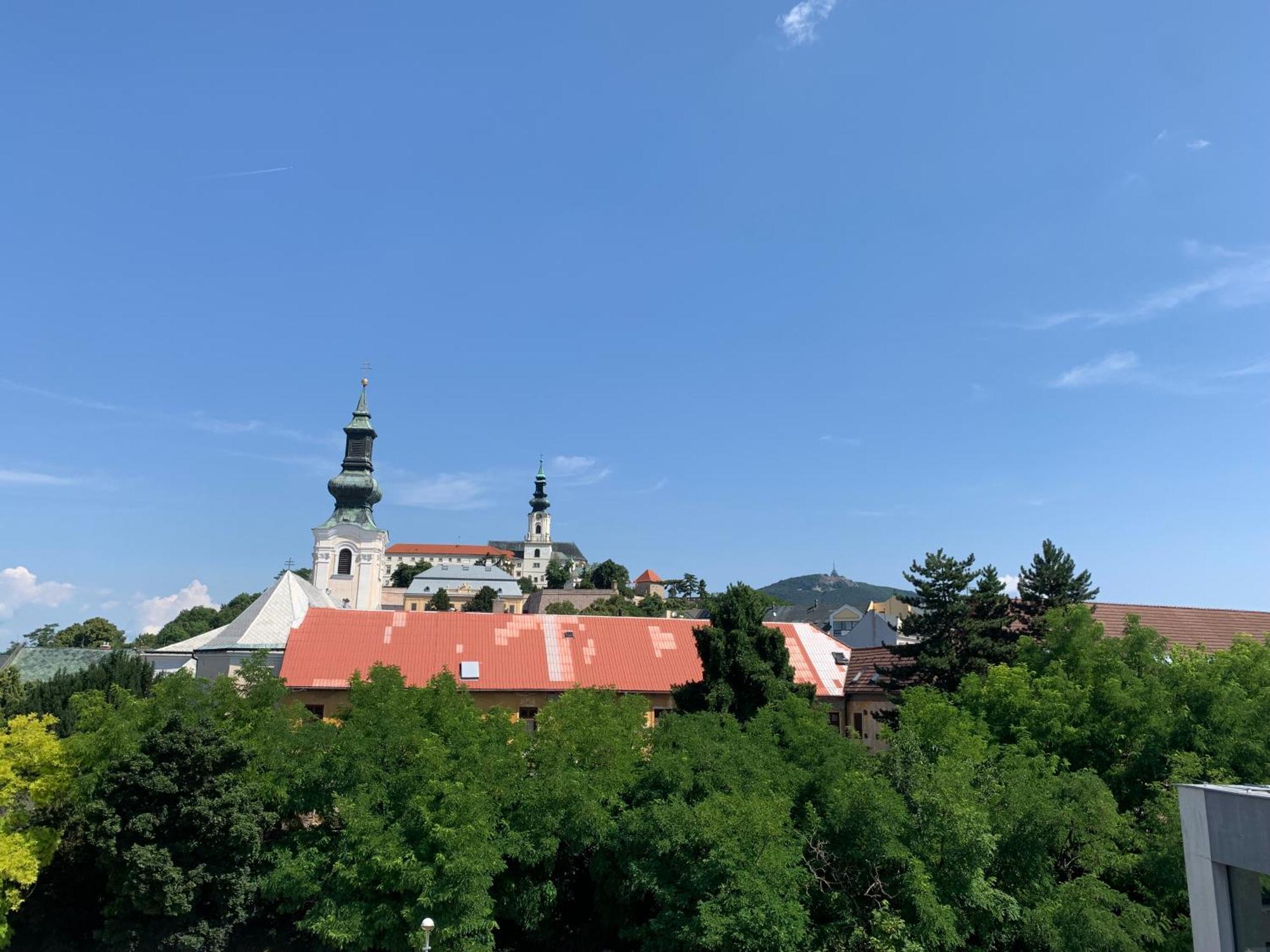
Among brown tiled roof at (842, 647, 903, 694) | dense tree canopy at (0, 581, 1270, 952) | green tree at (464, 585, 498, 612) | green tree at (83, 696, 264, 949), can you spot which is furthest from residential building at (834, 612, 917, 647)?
green tree at (464, 585, 498, 612)

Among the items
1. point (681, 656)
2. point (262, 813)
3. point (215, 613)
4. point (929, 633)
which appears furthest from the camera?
point (215, 613)

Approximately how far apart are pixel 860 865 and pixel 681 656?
22.2m

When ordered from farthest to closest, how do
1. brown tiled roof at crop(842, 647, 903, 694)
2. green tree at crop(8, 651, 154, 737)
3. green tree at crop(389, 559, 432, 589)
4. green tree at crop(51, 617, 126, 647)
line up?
green tree at crop(389, 559, 432, 589) < green tree at crop(51, 617, 126, 647) < brown tiled roof at crop(842, 647, 903, 694) < green tree at crop(8, 651, 154, 737)

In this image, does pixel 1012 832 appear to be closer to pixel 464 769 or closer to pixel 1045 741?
pixel 1045 741

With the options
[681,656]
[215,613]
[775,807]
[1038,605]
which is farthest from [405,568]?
[775,807]

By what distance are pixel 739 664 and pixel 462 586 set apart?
4567 inches

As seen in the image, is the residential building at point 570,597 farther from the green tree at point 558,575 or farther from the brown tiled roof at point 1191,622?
the brown tiled roof at point 1191,622

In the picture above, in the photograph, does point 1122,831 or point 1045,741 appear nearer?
point 1122,831

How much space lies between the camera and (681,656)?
1644 inches

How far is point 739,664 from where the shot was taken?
92.4 ft

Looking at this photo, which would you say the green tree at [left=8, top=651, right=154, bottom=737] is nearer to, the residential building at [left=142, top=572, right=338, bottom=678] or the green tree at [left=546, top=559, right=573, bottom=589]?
the residential building at [left=142, top=572, right=338, bottom=678]

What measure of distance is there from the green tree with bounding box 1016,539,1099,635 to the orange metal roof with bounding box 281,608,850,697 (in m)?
8.93

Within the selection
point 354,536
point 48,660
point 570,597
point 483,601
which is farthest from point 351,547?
point 570,597

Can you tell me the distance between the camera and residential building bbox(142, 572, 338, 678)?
44.6 m
